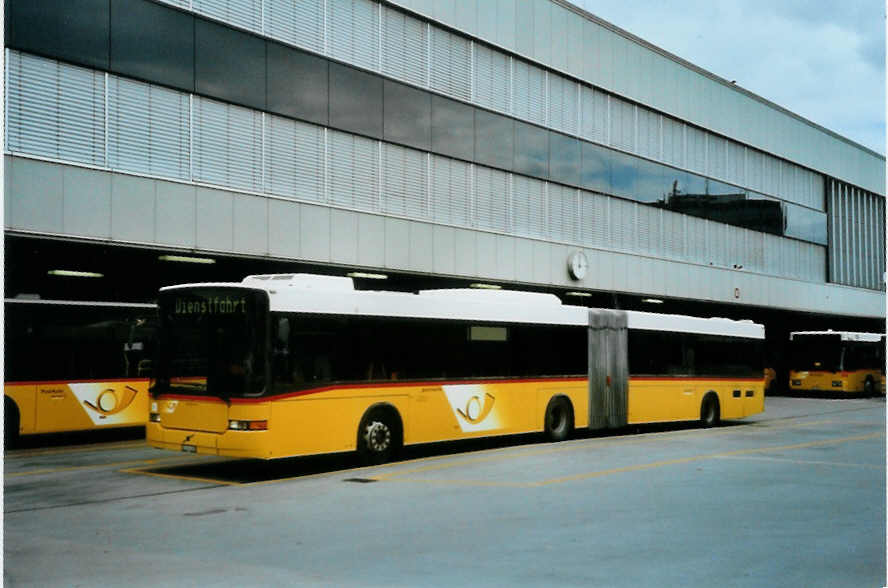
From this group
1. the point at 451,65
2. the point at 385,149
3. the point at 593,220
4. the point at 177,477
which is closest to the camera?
the point at 177,477

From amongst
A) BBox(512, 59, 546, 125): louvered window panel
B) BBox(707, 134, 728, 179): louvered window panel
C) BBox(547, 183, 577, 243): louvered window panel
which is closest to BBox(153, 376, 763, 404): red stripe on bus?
BBox(547, 183, 577, 243): louvered window panel

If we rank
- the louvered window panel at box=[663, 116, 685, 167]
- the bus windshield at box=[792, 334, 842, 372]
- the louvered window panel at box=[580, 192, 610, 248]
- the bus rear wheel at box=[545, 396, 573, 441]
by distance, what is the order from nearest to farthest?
the bus rear wheel at box=[545, 396, 573, 441] < the louvered window panel at box=[580, 192, 610, 248] < the louvered window panel at box=[663, 116, 685, 167] < the bus windshield at box=[792, 334, 842, 372]

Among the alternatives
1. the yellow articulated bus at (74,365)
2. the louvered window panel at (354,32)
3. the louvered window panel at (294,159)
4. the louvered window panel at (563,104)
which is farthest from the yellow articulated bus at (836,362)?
the yellow articulated bus at (74,365)

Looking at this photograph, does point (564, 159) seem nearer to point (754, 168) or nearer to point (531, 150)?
point (531, 150)

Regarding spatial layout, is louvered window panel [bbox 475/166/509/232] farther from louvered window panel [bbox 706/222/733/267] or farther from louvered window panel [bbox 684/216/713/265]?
louvered window panel [bbox 706/222/733/267]

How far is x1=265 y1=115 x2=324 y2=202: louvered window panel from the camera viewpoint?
22938 mm

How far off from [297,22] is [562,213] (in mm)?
11895

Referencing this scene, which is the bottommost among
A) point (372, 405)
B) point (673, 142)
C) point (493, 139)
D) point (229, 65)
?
point (372, 405)

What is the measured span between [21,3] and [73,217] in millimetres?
3843

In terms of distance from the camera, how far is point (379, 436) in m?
16.8

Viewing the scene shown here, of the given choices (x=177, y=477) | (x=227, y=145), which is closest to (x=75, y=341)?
(x=227, y=145)

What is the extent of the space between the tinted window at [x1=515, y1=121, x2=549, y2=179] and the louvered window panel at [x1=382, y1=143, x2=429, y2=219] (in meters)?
4.20

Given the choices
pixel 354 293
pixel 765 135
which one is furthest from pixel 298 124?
pixel 765 135

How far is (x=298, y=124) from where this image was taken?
23641 millimetres
